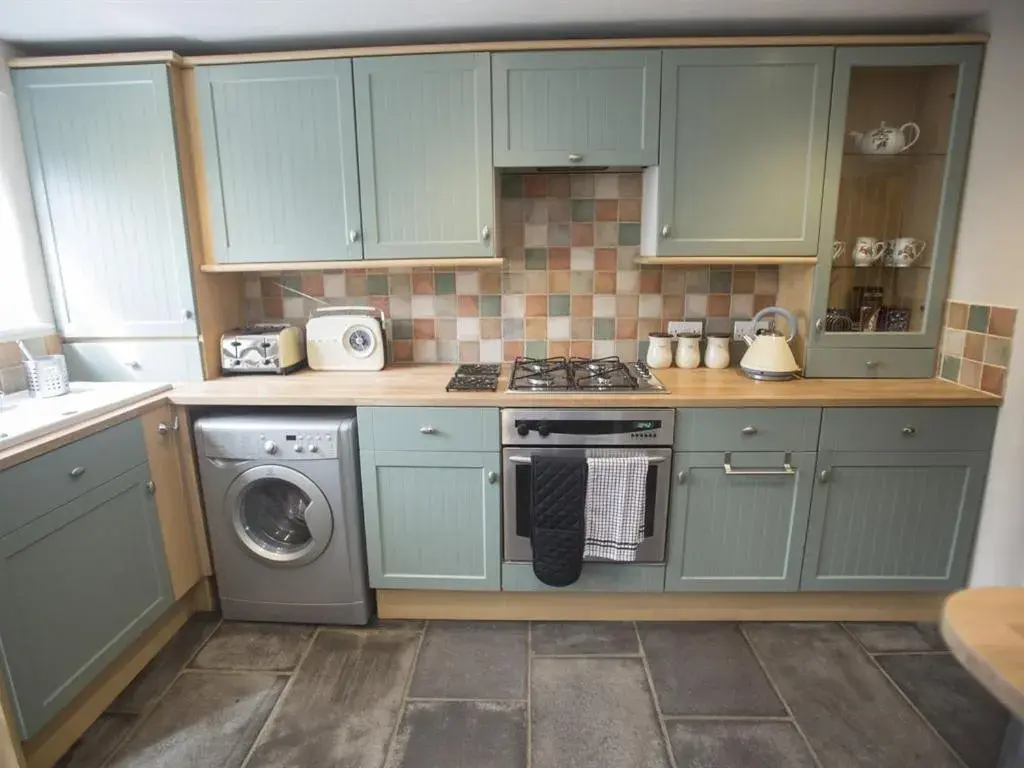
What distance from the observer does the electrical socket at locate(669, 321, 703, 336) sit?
2.43 m

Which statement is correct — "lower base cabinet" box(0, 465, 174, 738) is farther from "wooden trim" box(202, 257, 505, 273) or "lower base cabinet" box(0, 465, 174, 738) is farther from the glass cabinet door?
the glass cabinet door

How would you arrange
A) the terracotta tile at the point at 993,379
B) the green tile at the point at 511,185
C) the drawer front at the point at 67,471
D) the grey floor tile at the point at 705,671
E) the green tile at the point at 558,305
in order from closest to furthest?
the drawer front at the point at 67,471, the grey floor tile at the point at 705,671, the terracotta tile at the point at 993,379, the green tile at the point at 511,185, the green tile at the point at 558,305

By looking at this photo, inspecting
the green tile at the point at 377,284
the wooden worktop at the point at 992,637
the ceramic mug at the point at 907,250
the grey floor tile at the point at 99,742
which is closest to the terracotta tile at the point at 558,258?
the green tile at the point at 377,284

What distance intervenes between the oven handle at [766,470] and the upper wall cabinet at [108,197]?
6.72 ft

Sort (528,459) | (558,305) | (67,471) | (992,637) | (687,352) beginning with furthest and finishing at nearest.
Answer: (558,305), (687,352), (528,459), (67,471), (992,637)

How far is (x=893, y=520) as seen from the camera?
6.56 ft

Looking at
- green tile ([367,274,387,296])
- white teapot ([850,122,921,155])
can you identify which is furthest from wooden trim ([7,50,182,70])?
white teapot ([850,122,921,155])

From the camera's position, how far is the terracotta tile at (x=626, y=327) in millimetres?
2461

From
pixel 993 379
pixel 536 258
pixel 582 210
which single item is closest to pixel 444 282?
pixel 536 258

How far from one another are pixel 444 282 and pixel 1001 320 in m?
2.04

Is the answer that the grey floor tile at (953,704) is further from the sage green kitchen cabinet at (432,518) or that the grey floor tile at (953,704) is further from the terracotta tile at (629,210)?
the terracotta tile at (629,210)

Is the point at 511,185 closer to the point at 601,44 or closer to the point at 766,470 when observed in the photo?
the point at 601,44

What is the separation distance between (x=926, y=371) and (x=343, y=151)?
7.65 feet

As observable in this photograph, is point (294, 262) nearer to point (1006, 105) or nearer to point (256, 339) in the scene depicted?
point (256, 339)
